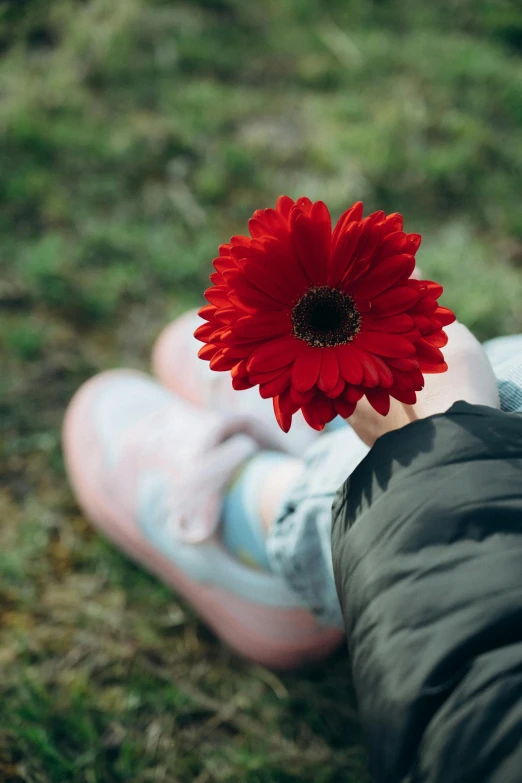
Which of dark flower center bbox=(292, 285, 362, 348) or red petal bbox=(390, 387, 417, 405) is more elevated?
dark flower center bbox=(292, 285, 362, 348)

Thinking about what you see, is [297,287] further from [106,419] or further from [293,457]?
[106,419]

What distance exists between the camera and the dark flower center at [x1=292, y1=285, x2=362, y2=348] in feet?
2.17

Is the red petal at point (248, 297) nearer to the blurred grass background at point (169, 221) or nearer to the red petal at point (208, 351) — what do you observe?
the red petal at point (208, 351)

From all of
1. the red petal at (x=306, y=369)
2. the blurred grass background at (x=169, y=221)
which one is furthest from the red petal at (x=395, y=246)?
the blurred grass background at (x=169, y=221)

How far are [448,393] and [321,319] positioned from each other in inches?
5.8

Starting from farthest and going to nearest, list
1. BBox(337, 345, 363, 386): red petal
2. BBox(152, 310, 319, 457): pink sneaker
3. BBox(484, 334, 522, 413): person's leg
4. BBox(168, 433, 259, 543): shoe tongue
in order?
1. BBox(152, 310, 319, 457): pink sneaker
2. BBox(168, 433, 259, 543): shoe tongue
3. BBox(484, 334, 522, 413): person's leg
4. BBox(337, 345, 363, 386): red petal

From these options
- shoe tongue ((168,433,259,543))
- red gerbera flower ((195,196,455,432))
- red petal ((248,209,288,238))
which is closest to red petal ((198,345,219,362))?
red gerbera flower ((195,196,455,432))

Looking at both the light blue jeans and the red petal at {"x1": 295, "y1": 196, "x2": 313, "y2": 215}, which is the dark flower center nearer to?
the red petal at {"x1": 295, "y1": 196, "x2": 313, "y2": 215}

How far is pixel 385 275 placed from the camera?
2.09 feet

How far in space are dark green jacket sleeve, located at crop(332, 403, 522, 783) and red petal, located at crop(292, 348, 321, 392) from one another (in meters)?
0.09

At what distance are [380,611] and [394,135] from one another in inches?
65.6

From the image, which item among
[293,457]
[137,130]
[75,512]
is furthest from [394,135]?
[75,512]

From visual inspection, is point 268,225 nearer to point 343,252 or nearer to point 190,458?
point 343,252

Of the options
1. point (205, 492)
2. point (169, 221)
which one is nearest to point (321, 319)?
point (205, 492)
